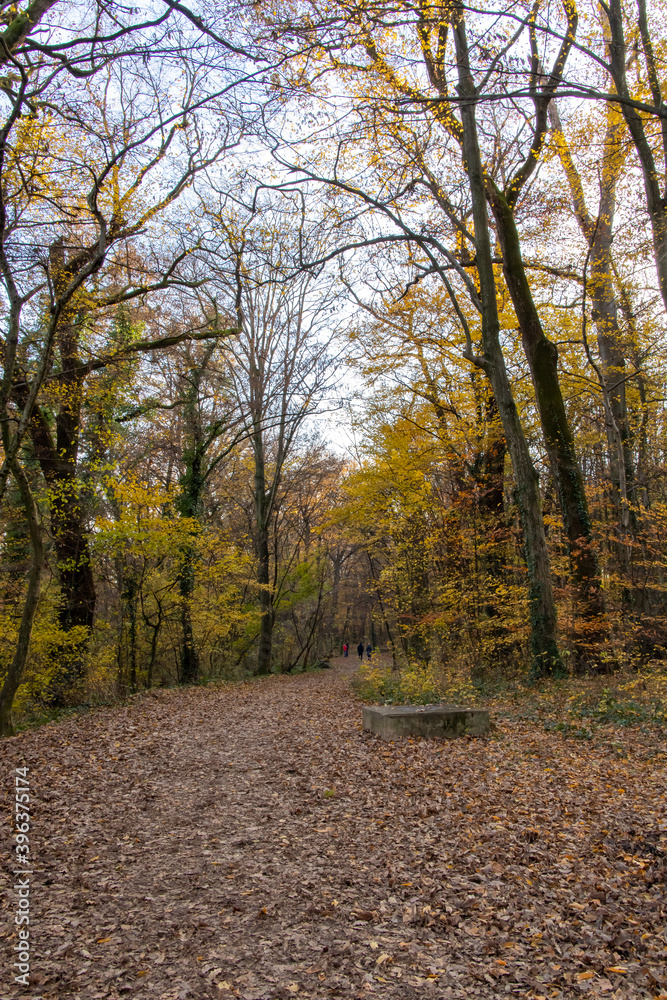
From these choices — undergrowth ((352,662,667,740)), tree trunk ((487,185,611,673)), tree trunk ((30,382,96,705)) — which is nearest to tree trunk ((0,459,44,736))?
tree trunk ((30,382,96,705))

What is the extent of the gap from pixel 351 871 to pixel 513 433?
722cm

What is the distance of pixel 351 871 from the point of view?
3918 millimetres

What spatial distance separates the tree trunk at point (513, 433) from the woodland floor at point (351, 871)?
8.02 feet

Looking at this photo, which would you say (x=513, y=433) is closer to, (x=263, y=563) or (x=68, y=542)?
(x=68, y=542)

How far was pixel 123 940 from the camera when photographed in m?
3.12

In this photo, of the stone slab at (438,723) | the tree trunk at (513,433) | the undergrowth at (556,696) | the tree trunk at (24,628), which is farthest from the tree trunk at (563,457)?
the tree trunk at (24,628)

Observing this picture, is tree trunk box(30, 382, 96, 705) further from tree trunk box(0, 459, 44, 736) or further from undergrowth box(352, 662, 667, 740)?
undergrowth box(352, 662, 667, 740)

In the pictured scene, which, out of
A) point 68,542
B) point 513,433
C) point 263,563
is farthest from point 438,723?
point 263,563

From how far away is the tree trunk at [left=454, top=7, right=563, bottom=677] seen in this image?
8.86m

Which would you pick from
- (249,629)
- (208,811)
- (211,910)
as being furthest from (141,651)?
(211,910)

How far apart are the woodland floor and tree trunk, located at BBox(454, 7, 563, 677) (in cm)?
244

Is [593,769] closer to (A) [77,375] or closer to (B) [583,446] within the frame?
(A) [77,375]

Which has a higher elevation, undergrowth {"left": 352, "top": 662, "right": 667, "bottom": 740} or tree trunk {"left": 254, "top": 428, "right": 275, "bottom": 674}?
tree trunk {"left": 254, "top": 428, "right": 275, "bottom": 674}

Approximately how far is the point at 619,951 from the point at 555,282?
13.3m
